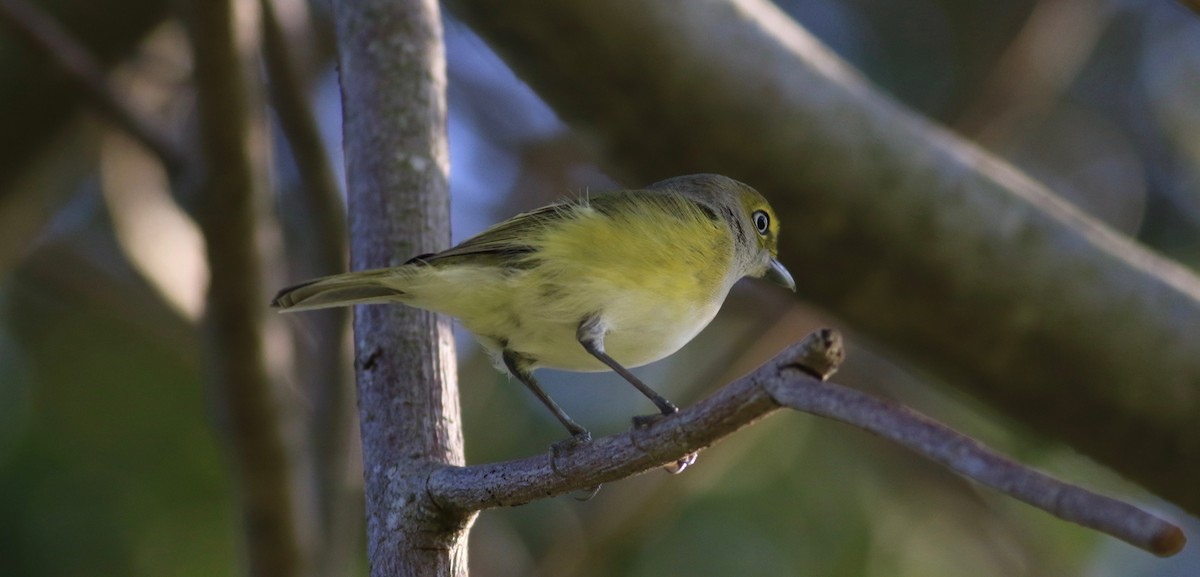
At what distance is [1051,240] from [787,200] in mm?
912

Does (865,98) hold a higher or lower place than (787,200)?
higher

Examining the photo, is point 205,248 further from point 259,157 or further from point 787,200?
point 787,200

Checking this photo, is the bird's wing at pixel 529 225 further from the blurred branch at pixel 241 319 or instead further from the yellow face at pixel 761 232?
the blurred branch at pixel 241 319

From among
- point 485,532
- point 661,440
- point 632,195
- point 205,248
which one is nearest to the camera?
point 661,440

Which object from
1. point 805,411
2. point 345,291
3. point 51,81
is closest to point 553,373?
point 51,81

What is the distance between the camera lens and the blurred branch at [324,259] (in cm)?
429

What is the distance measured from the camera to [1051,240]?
3.81 meters

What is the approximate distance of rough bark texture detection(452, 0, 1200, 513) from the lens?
3.73 metres

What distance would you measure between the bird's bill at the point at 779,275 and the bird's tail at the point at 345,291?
1.55 m

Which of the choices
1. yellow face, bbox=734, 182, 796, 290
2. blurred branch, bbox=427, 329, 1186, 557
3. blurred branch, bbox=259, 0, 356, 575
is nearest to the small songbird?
yellow face, bbox=734, 182, 796, 290

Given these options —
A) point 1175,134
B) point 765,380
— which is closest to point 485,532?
Answer: point 765,380

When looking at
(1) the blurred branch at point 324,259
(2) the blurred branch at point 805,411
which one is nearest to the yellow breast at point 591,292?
(2) the blurred branch at point 805,411

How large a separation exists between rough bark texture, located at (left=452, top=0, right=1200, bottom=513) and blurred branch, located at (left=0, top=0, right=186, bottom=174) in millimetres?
1458

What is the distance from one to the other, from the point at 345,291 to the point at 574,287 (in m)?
0.60
